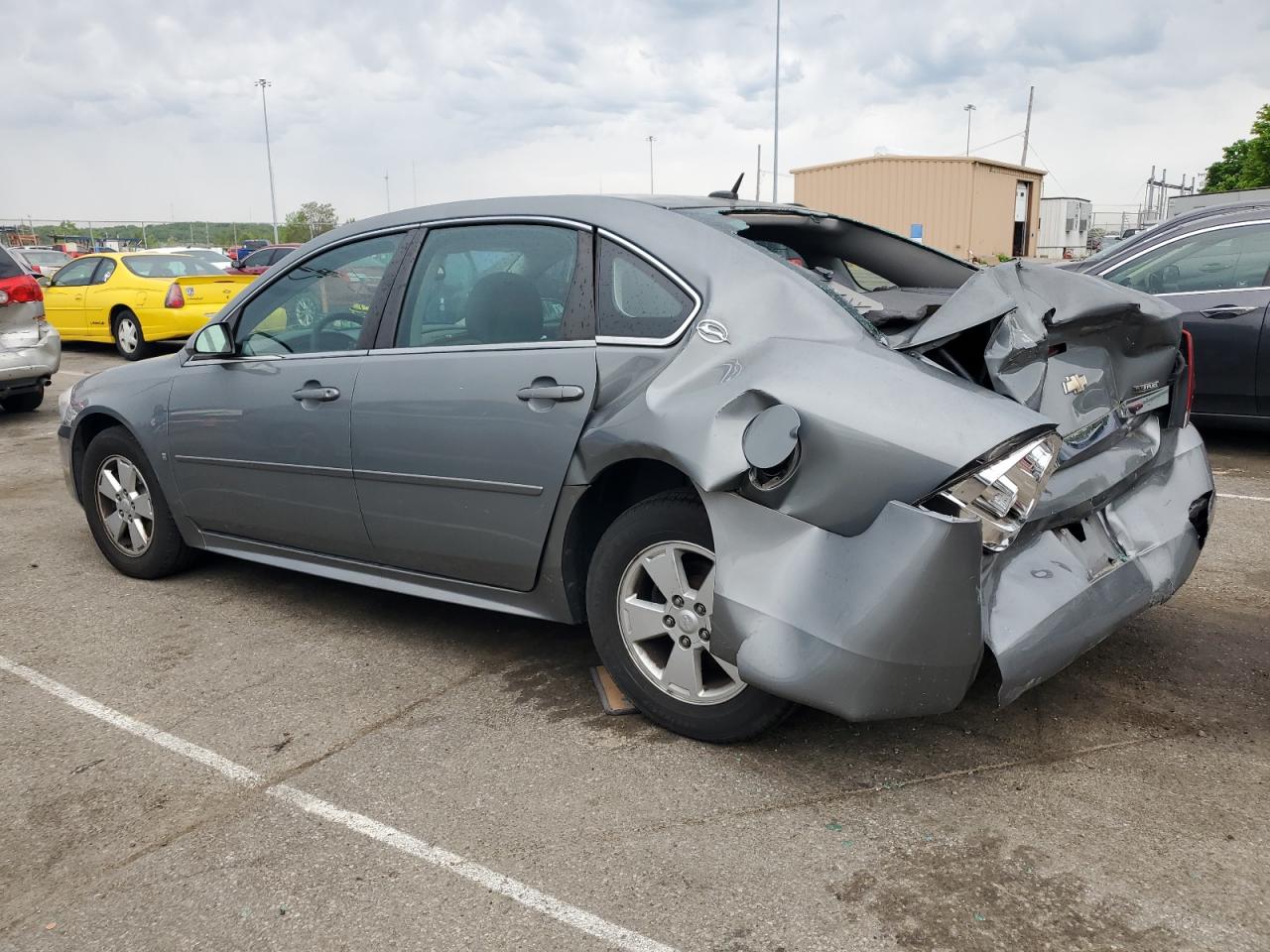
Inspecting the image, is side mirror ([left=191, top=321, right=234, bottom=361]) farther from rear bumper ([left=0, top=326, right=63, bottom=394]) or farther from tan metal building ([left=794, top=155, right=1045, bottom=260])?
tan metal building ([left=794, top=155, right=1045, bottom=260])

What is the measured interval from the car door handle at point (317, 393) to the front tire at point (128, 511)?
1.16 m

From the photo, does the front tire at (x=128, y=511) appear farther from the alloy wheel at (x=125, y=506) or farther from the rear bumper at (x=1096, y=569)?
the rear bumper at (x=1096, y=569)

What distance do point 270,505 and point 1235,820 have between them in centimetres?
341

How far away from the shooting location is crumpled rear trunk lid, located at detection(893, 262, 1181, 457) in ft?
9.71

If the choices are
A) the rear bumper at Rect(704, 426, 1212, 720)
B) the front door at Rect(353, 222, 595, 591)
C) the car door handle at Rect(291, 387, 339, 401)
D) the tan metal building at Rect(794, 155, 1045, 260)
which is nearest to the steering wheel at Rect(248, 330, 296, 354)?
the car door handle at Rect(291, 387, 339, 401)

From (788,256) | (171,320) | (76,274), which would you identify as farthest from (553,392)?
(76,274)

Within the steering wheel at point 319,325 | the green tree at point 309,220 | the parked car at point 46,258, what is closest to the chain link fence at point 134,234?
the green tree at point 309,220

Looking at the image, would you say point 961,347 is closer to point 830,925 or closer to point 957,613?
point 957,613

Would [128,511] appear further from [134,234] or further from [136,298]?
[134,234]

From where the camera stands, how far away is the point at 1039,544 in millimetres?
2898

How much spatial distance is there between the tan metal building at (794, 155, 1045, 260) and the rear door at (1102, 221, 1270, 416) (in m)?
25.5

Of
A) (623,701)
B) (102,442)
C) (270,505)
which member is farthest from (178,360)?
(623,701)

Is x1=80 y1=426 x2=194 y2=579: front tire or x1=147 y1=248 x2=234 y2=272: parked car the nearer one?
x1=80 y1=426 x2=194 y2=579: front tire

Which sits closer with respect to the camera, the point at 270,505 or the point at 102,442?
the point at 270,505
